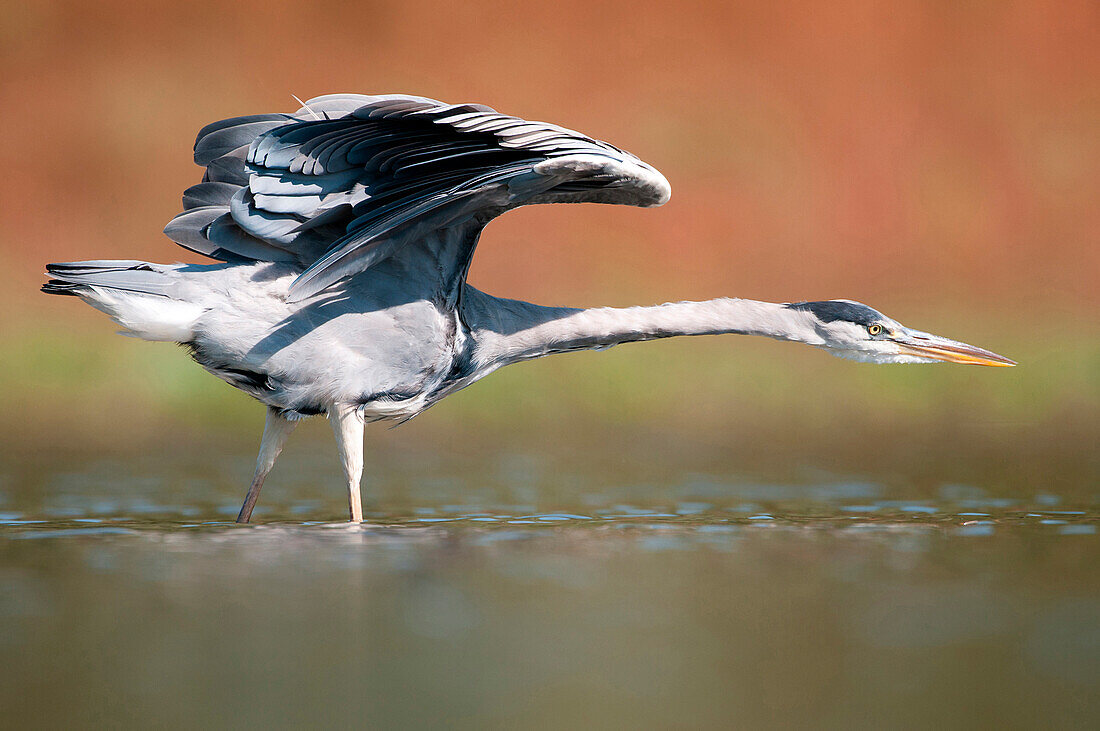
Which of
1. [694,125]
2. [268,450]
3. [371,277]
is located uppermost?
[694,125]

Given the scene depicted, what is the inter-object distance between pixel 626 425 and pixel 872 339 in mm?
4022

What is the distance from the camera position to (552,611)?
4715 millimetres

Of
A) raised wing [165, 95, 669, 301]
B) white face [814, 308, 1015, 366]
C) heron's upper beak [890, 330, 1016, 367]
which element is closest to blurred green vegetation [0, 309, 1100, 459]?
heron's upper beak [890, 330, 1016, 367]

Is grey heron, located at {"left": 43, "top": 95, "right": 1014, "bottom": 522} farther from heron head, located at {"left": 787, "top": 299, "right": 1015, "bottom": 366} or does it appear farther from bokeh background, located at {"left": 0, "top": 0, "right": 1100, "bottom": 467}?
bokeh background, located at {"left": 0, "top": 0, "right": 1100, "bottom": 467}

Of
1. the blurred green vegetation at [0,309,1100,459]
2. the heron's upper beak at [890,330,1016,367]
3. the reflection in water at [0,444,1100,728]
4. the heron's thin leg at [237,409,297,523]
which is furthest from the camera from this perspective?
the blurred green vegetation at [0,309,1100,459]

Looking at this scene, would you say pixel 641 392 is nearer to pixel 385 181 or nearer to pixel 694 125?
pixel 385 181

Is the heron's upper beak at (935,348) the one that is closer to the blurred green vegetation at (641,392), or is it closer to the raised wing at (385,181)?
the raised wing at (385,181)

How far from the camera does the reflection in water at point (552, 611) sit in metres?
3.72

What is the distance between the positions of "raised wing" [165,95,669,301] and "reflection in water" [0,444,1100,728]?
1.27m

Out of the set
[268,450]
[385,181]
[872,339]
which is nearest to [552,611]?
[385,181]

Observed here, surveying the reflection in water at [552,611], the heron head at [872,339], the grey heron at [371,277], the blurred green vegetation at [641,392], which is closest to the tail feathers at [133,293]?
the grey heron at [371,277]

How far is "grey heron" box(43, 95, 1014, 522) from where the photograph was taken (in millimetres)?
5281

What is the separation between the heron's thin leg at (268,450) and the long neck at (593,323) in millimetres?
977

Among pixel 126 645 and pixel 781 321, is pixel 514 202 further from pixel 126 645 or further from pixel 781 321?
pixel 126 645
